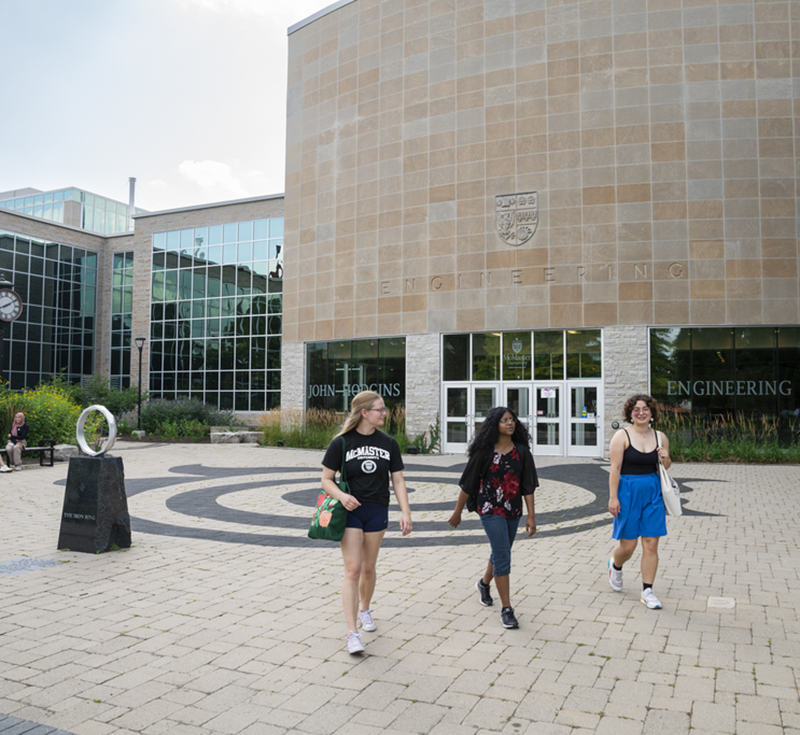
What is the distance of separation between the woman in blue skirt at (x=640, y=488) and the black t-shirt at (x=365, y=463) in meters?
2.26

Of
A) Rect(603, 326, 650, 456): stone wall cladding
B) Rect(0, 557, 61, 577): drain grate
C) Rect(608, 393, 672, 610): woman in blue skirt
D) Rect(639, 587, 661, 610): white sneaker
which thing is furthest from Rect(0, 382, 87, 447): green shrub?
Rect(639, 587, 661, 610): white sneaker

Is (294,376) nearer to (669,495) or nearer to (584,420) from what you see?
(584,420)

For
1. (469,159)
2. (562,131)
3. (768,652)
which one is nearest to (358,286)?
(469,159)

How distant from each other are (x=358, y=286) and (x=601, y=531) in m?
18.2

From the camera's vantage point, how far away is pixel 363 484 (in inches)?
207

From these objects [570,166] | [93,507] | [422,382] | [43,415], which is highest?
[570,166]

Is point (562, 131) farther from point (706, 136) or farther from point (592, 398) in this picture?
point (592, 398)

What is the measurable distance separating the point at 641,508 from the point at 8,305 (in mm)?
20188

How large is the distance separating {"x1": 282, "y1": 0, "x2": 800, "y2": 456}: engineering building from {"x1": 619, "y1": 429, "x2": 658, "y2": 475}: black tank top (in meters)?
16.4

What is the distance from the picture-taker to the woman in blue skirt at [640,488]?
6.29 m

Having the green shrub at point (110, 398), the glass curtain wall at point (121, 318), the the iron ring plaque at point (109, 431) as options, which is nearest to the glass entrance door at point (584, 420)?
the the iron ring plaque at point (109, 431)

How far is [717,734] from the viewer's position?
3.78 metres

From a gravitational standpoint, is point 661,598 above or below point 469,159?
below

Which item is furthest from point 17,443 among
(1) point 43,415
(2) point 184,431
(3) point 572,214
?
(3) point 572,214
